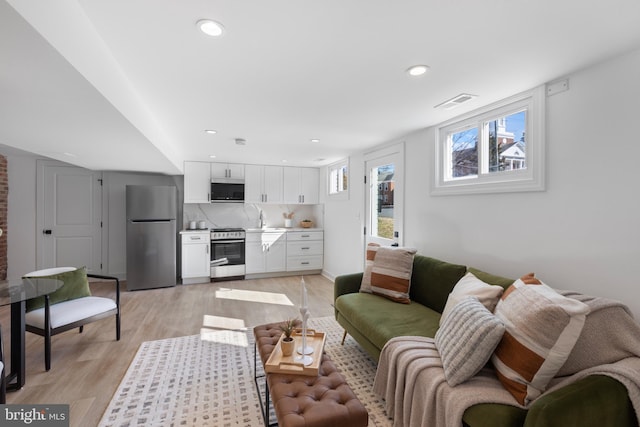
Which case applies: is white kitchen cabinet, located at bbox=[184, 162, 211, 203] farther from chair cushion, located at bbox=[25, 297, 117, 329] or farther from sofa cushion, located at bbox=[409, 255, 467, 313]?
sofa cushion, located at bbox=[409, 255, 467, 313]

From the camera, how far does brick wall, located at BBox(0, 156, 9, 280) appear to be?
4.55 m

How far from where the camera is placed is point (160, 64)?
1.76m

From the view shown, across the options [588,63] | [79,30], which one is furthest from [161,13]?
[588,63]

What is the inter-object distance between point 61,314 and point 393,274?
289 centimetres

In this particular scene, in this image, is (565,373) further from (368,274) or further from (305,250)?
(305,250)

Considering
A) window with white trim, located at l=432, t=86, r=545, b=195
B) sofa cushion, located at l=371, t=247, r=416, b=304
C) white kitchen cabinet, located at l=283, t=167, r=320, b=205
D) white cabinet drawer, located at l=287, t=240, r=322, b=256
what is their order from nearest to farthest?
window with white trim, located at l=432, t=86, r=545, b=195, sofa cushion, located at l=371, t=247, r=416, b=304, white cabinet drawer, located at l=287, t=240, r=322, b=256, white kitchen cabinet, located at l=283, t=167, r=320, b=205

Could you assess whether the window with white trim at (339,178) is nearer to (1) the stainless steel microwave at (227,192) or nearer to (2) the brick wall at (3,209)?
(1) the stainless steel microwave at (227,192)

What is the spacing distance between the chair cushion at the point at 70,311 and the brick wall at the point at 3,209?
322 centimetres

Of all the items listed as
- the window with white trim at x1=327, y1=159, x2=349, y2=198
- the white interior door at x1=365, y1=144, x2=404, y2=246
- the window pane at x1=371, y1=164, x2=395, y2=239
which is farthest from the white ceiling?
the window with white trim at x1=327, y1=159, x2=349, y2=198

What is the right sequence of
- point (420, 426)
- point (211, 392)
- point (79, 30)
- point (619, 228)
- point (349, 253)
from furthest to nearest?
point (349, 253) → point (211, 392) → point (619, 228) → point (420, 426) → point (79, 30)

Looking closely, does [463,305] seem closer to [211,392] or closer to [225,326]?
[211,392]

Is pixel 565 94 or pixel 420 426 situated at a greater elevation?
pixel 565 94

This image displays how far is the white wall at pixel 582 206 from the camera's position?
1.64 metres

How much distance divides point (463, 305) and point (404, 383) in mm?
565
